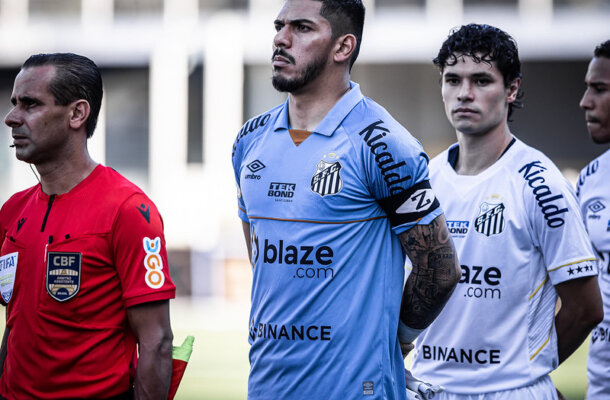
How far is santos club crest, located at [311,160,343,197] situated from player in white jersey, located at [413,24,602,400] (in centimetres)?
97

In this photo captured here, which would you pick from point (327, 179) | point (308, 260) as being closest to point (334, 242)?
point (308, 260)

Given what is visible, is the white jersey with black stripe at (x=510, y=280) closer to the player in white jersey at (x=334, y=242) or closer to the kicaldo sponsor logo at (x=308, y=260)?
the player in white jersey at (x=334, y=242)

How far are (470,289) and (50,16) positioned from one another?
18490 mm

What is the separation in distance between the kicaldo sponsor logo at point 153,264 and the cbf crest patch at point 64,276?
0.24 meters

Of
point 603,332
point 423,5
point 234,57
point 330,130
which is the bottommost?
point 603,332

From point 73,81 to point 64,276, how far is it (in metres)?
0.79

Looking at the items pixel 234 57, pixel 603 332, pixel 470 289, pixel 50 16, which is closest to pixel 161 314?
pixel 470 289

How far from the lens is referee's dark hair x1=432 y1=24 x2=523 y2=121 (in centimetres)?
424

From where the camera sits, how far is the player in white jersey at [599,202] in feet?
15.2

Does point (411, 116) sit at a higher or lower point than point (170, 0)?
lower

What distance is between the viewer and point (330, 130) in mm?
3381

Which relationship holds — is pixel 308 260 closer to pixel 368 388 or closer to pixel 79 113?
pixel 368 388

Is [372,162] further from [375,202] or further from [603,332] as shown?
[603,332]

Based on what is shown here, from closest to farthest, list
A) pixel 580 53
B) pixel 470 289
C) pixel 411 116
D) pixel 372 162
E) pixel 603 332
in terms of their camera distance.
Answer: pixel 372 162
pixel 470 289
pixel 603 332
pixel 580 53
pixel 411 116
